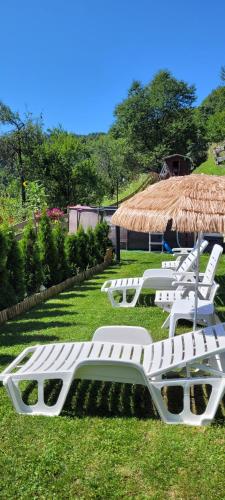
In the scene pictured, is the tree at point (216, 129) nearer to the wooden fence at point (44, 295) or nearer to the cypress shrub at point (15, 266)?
the wooden fence at point (44, 295)

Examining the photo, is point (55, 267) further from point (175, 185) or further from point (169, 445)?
point (169, 445)

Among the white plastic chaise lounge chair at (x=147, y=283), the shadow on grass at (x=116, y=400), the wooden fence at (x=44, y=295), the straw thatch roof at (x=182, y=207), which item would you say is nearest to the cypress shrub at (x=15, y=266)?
the wooden fence at (x=44, y=295)

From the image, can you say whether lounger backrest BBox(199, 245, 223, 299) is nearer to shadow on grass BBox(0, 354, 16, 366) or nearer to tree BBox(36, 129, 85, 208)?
shadow on grass BBox(0, 354, 16, 366)

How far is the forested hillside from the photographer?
2962 centimetres

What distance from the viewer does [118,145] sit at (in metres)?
50.1

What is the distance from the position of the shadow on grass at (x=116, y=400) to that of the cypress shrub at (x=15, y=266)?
13.0ft

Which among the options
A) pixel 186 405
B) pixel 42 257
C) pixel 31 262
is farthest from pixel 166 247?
pixel 186 405

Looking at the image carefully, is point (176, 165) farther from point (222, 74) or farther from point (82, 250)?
point (222, 74)

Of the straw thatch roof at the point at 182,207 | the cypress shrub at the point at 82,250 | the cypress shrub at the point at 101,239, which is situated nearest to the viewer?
the straw thatch roof at the point at 182,207

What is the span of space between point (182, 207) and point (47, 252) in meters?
6.56

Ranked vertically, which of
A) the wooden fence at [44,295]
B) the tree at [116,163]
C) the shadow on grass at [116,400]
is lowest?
the wooden fence at [44,295]

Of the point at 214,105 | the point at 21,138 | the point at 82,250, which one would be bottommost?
the point at 82,250

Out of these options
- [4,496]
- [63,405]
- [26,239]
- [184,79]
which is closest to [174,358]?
[63,405]

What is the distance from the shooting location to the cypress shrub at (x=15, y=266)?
7980mm
